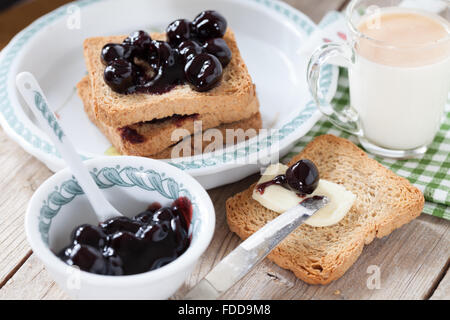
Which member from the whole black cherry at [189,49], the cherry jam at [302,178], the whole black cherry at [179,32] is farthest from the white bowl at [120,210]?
the whole black cherry at [179,32]

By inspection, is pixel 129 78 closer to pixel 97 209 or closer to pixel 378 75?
pixel 97 209

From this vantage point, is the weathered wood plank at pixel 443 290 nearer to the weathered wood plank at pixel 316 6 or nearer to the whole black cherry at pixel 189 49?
the whole black cherry at pixel 189 49

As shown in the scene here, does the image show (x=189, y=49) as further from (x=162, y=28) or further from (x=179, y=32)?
(x=162, y=28)

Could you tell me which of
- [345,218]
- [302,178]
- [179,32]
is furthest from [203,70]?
[345,218]

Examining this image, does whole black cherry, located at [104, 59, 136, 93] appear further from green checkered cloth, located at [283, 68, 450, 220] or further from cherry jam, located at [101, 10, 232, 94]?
green checkered cloth, located at [283, 68, 450, 220]

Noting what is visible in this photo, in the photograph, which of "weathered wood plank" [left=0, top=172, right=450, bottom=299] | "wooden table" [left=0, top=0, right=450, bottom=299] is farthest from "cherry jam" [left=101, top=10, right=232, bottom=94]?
"weathered wood plank" [left=0, top=172, right=450, bottom=299]

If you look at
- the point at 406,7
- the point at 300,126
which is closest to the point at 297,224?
the point at 300,126
